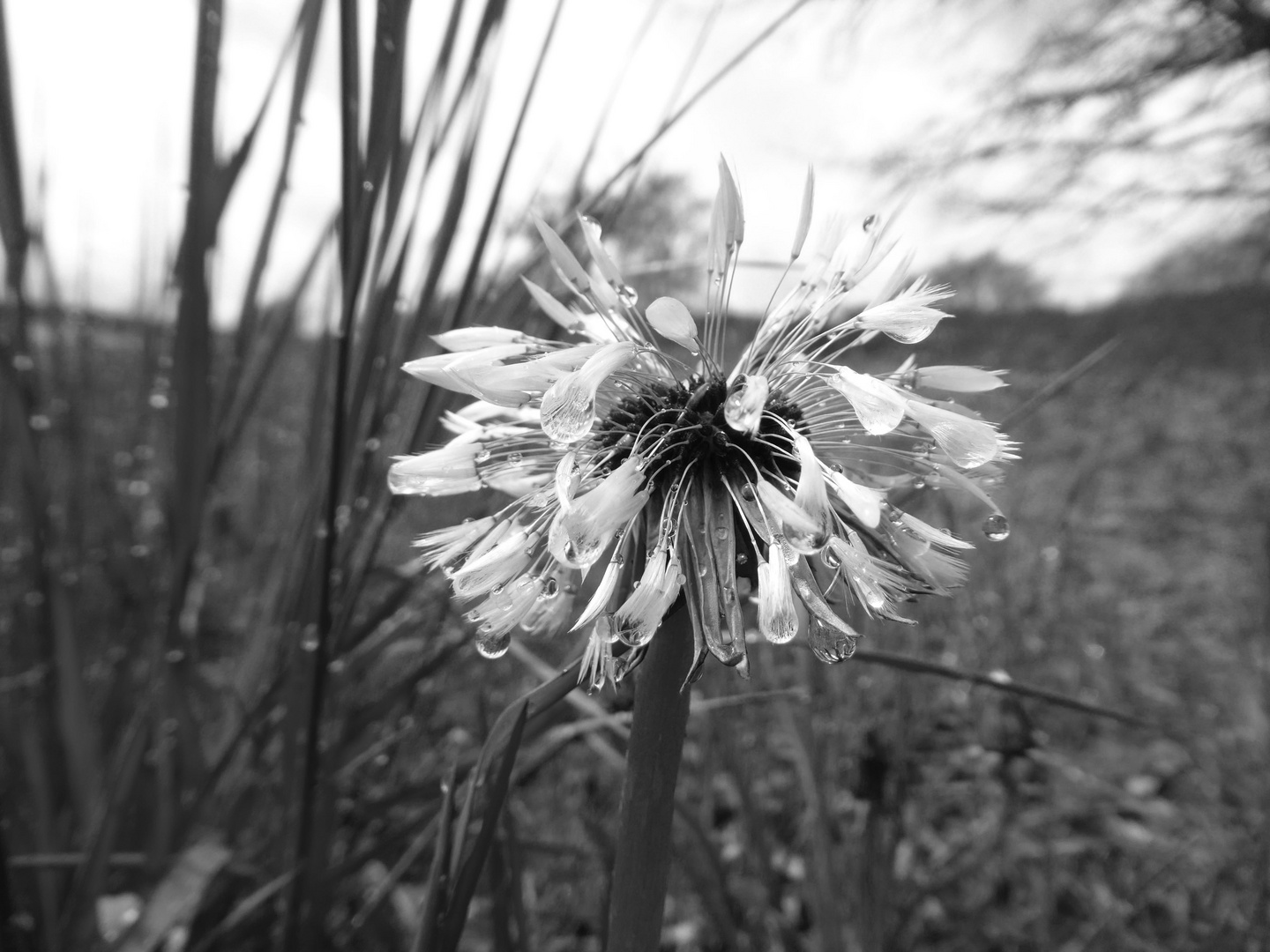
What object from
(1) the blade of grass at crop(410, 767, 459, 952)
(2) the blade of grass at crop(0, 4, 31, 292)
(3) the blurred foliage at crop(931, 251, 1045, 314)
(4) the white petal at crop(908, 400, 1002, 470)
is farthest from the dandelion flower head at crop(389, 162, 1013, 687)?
(3) the blurred foliage at crop(931, 251, 1045, 314)

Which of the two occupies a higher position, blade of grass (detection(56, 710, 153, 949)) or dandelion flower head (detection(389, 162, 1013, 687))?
dandelion flower head (detection(389, 162, 1013, 687))

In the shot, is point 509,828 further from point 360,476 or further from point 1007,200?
point 1007,200

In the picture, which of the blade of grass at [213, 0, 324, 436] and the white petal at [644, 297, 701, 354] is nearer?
the white petal at [644, 297, 701, 354]

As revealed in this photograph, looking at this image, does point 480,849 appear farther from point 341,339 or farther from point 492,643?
point 341,339

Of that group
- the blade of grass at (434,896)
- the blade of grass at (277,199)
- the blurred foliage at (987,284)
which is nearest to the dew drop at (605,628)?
the blade of grass at (434,896)

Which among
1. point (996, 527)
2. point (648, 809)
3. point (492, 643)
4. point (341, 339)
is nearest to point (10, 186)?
point (341, 339)

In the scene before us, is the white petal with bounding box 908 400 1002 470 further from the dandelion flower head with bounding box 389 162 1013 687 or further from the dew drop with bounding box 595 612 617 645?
the dew drop with bounding box 595 612 617 645
